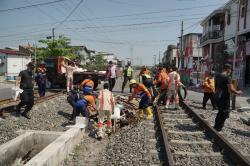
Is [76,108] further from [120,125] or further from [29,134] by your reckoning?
[29,134]

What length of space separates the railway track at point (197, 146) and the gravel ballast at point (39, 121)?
312 centimetres

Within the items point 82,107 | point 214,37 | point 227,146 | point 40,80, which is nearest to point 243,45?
point 214,37

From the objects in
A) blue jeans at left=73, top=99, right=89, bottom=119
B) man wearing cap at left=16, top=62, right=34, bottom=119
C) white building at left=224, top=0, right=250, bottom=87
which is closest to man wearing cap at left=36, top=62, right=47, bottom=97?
man wearing cap at left=16, top=62, right=34, bottom=119

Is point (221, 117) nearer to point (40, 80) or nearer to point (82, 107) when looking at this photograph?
point (82, 107)

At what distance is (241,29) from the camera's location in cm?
2798

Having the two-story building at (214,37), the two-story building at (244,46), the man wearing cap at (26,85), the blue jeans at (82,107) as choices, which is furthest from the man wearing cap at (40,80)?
the two-story building at (214,37)

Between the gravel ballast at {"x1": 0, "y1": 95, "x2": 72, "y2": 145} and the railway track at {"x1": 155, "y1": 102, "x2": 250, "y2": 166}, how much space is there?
312cm

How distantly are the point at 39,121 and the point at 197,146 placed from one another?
4826mm

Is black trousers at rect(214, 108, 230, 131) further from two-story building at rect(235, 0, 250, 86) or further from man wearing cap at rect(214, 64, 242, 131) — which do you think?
two-story building at rect(235, 0, 250, 86)

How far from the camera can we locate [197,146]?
7051 millimetres

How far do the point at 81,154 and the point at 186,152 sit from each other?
85.4 inches

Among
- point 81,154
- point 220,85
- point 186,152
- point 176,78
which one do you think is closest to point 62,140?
point 81,154

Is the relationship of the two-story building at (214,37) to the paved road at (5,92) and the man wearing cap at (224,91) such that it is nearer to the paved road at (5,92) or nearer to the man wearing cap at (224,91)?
the paved road at (5,92)

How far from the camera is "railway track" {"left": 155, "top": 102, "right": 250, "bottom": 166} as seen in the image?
595 cm
